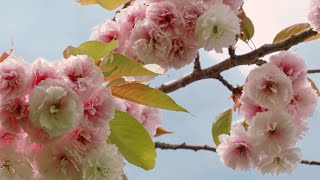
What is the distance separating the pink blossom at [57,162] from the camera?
4.57 feet

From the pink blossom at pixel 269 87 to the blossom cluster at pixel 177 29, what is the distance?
0.13 meters

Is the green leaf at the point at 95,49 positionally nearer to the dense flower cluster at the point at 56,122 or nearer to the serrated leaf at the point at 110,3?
the dense flower cluster at the point at 56,122

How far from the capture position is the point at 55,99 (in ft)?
4.33

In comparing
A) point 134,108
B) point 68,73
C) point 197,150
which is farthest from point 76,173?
point 197,150

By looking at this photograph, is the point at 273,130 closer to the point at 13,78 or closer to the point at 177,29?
the point at 177,29

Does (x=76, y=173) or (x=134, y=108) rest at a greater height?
(x=134, y=108)

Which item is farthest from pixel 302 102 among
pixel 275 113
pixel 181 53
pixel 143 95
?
pixel 143 95

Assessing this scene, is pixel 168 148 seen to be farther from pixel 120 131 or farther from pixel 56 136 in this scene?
pixel 56 136

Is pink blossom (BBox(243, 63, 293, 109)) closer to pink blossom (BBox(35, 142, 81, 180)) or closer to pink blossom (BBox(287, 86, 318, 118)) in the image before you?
pink blossom (BBox(287, 86, 318, 118))

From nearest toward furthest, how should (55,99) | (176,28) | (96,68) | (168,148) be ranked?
(55,99), (96,68), (176,28), (168,148)

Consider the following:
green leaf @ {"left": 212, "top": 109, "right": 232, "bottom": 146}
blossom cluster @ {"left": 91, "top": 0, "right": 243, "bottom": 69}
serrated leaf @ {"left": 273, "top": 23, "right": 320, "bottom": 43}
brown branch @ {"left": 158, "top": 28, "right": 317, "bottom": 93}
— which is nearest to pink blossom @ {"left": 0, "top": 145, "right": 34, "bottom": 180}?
blossom cluster @ {"left": 91, "top": 0, "right": 243, "bottom": 69}

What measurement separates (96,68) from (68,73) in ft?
0.21

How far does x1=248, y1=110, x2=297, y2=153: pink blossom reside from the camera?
181 centimetres

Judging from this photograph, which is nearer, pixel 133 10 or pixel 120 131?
pixel 120 131
